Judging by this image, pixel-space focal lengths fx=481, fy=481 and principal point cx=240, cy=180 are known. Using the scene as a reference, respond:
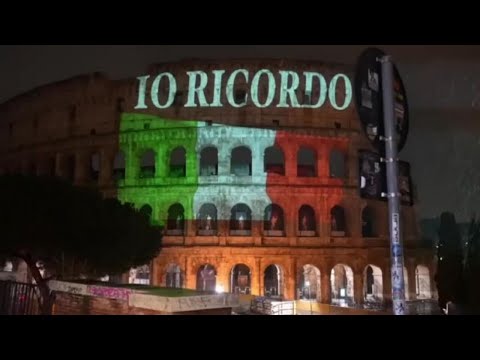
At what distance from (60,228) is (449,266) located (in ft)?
41.0

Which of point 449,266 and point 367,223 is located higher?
point 367,223

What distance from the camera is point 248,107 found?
22219 millimetres

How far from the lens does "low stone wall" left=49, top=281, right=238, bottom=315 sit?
36.4ft

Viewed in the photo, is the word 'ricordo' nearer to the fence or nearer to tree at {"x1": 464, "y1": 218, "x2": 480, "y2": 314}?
tree at {"x1": 464, "y1": 218, "x2": 480, "y2": 314}

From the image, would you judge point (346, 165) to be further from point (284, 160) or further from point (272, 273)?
point (272, 273)

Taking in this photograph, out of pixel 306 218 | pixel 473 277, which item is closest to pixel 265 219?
pixel 306 218

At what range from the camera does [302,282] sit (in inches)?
1013

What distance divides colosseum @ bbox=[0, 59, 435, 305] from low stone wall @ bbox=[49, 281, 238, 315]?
8.17 metres

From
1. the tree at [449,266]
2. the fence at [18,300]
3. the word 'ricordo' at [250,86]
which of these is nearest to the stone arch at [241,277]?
the word 'ricordo' at [250,86]

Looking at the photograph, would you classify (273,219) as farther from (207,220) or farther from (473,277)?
(473,277)

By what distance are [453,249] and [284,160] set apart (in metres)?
8.71

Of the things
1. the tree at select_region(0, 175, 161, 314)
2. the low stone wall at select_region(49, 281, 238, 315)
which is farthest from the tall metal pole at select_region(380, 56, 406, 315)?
the tree at select_region(0, 175, 161, 314)

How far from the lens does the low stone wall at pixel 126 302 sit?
1109 cm

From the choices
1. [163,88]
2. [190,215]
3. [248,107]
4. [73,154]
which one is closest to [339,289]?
[190,215]
